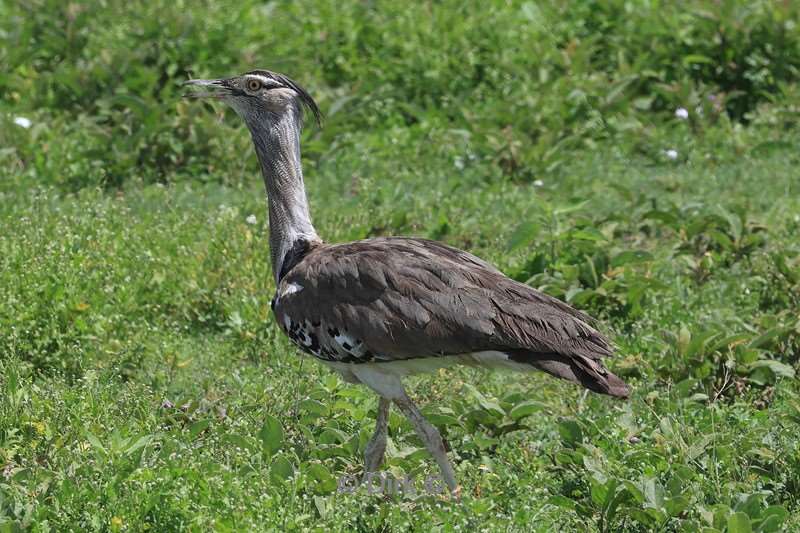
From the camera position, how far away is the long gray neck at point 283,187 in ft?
17.1

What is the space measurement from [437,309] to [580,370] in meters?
0.53

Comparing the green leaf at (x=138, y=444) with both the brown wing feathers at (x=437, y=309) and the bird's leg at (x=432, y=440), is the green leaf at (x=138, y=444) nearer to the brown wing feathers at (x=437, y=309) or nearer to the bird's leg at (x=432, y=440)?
the brown wing feathers at (x=437, y=309)

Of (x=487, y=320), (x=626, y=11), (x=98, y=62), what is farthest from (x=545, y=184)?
(x=487, y=320)

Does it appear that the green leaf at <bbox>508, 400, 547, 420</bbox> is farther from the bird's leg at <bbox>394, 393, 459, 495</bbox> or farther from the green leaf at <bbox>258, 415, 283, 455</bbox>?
the green leaf at <bbox>258, 415, 283, 455</bbox>

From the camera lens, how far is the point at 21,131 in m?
7.82

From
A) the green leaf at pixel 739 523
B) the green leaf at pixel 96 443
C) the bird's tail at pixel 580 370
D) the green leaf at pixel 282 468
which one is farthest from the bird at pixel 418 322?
the green leaf at pixel 96 443

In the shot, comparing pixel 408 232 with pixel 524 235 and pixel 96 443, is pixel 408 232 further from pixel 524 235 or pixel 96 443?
pixel 96 443

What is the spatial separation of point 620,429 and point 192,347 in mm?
2060

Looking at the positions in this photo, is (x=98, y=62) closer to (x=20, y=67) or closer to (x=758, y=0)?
(x=20, y=67)

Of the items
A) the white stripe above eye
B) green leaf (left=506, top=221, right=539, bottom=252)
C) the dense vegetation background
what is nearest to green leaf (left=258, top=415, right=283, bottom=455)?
the dense vegetation background

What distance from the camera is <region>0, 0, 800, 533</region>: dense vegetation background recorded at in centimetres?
443

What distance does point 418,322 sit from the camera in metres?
4.57

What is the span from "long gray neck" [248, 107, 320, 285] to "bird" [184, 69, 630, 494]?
3.3 inches

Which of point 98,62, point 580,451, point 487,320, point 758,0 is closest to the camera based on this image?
point 487,320
